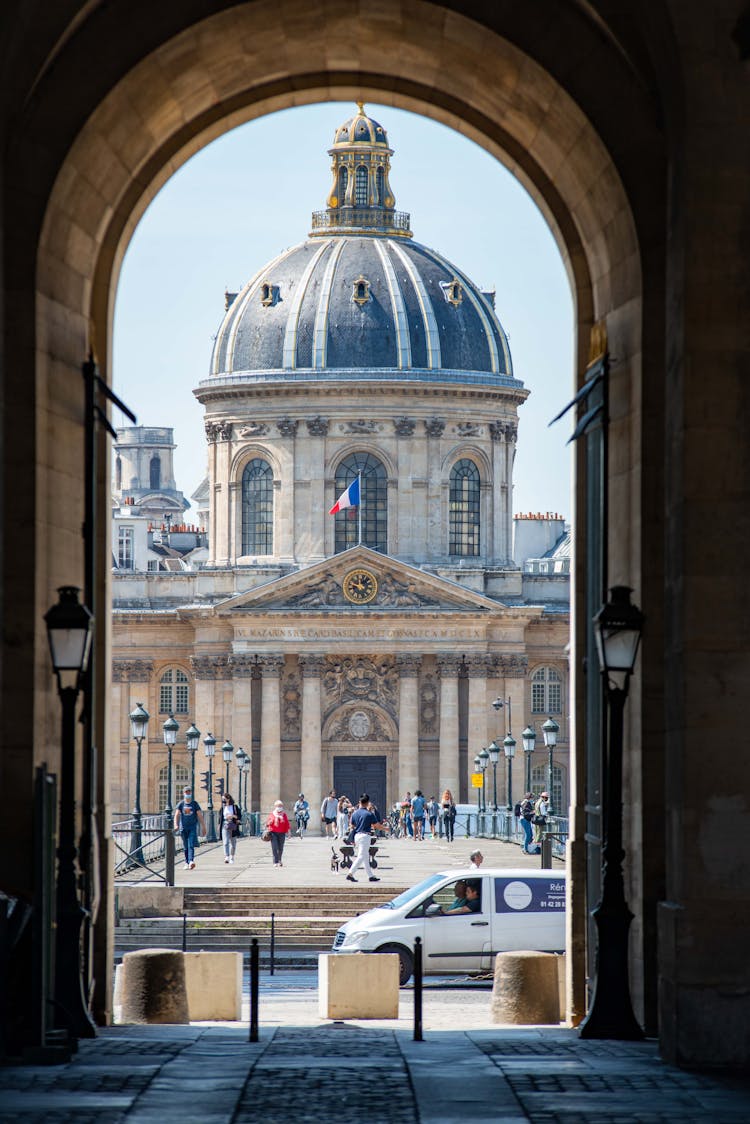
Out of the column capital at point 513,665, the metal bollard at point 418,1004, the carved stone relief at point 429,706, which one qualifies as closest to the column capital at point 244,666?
the carved stone relief at point 429,706

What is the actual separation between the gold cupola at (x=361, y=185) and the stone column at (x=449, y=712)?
22.0 m

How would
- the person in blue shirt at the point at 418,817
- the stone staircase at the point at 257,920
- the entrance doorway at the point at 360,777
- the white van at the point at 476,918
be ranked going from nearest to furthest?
the white van at the point at 476,918, the stone staircase at the point at 257,920, the person in blue shirt at the point at 418,817, the entrance doorway at the point at 360,777

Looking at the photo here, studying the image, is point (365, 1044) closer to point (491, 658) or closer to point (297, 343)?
point (491, 658)

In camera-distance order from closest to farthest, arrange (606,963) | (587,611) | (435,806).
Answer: (606,963)
(587,611)
(435,806)

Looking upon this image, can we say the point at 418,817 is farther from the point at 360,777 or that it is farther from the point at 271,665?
the point at 271,665

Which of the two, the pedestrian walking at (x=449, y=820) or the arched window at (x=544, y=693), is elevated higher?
the arched window at (x=544, y=693)

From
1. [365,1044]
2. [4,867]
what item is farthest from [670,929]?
[4,867]

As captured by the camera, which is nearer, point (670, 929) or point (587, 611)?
point (670, 929)

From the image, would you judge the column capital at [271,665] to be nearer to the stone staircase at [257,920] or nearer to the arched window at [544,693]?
the arched window at [544,693]

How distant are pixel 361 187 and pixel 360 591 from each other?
22554mm

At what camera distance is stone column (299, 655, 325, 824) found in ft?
305

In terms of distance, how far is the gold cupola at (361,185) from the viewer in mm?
106438

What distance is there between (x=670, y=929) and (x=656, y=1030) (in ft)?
9.16

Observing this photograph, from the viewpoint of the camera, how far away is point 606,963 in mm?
17828
